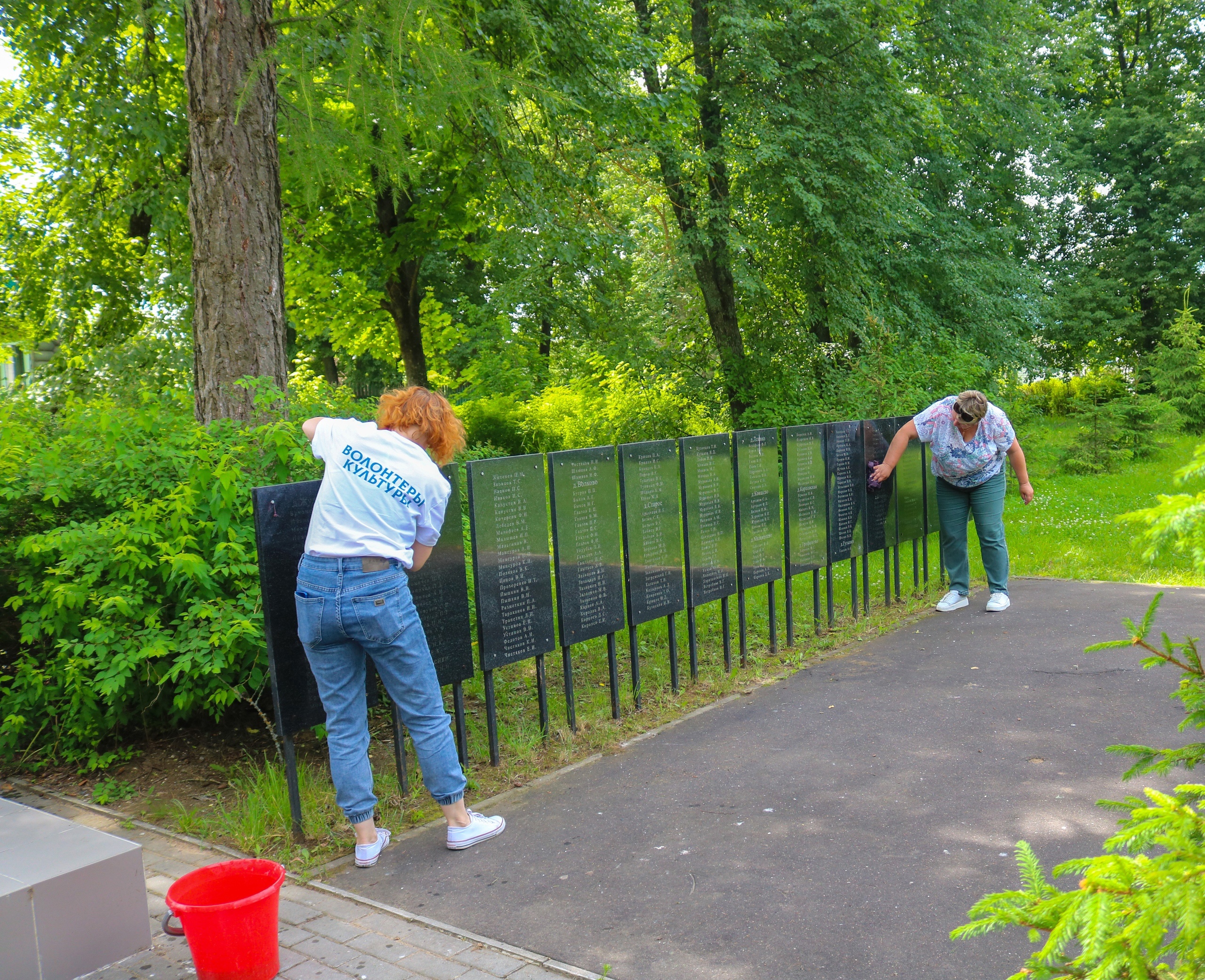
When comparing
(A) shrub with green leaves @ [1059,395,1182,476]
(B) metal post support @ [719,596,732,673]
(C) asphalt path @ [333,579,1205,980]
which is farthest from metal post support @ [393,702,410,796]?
(A) shrub with green leaves @ [1059,395,1182,476]

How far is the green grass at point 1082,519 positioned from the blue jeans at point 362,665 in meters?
3.68

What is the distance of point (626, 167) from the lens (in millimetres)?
13141

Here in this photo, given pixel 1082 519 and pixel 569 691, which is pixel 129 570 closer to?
pixel 569 691

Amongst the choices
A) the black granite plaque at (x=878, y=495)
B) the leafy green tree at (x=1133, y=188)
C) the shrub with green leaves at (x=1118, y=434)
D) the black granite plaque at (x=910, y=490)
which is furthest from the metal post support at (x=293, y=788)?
the leafy green tree at (x=1133, y=188)

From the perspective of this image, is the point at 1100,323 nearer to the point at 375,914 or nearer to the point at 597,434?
the point at 597,434

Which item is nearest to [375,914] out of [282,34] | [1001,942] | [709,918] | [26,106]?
[709,918]

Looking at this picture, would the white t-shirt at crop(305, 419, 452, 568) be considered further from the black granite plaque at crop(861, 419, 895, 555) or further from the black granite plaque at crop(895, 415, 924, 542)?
the black granite plaque at crop(895, 415, 924, 542)

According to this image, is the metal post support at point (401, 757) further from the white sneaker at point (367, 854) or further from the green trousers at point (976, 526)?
the green trousers at point (976, 526)

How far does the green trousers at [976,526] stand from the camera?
781 centimetres

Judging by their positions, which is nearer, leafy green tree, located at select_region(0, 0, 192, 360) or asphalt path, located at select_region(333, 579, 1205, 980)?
asphalt path, located at select_region(333, 579, 1205, 980)

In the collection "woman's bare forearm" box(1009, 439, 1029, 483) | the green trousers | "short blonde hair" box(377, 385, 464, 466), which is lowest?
the green trousers

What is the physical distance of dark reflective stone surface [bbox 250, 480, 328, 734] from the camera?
411 centimetres

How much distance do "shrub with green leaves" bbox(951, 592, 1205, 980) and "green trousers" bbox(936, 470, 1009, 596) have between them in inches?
240

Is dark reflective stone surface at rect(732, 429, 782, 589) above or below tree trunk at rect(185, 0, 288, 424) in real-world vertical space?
below
